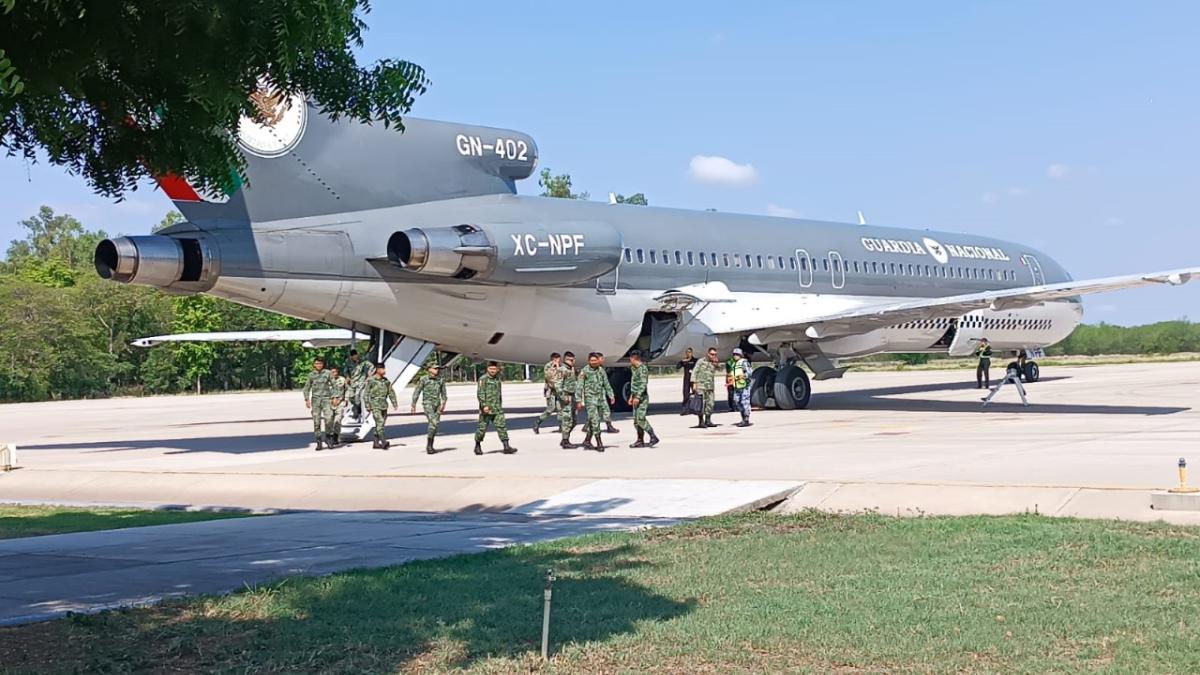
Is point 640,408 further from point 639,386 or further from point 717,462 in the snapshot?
point 717,462

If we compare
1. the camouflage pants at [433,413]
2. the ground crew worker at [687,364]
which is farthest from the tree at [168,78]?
the ground crew worker at [687,364]

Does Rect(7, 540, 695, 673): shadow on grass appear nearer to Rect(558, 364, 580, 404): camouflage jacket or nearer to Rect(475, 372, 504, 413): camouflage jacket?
Rect(475, 372, 504, 413): camouflage jacket

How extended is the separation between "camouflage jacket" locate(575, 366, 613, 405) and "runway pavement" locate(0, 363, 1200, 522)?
941 mm

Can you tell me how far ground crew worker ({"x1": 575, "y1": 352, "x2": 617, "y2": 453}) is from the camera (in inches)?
833

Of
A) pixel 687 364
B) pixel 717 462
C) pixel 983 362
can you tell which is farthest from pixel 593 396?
pixel 983 362

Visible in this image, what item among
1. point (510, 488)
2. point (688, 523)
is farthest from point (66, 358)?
point (688, 523)

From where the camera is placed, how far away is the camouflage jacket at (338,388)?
75.4 ft

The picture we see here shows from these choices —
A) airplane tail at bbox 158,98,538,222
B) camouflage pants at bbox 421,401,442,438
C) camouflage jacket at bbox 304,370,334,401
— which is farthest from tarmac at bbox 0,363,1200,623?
airplane tail at bbox 158,98,538,222

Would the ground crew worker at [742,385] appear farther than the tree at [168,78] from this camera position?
Yes

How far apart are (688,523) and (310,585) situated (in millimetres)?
4476

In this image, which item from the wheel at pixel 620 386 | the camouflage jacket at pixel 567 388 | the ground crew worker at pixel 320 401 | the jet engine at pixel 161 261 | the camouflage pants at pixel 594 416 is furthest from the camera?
the wheel at pixel 620 386

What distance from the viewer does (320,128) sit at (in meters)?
22.7

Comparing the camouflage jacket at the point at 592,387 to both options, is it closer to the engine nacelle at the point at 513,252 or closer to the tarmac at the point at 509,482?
the tarmac at the point at 509,482

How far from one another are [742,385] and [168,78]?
2027cm
